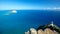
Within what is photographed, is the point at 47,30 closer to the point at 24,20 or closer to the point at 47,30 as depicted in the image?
the point at 47,30

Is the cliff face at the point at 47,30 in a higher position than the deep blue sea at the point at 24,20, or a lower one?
lower

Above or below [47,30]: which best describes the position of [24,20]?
above

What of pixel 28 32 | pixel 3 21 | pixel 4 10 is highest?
pixel 4 10

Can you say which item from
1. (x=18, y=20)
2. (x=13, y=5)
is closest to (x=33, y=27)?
(x=18, y=20)

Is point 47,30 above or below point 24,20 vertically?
below

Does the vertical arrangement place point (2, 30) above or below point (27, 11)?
below

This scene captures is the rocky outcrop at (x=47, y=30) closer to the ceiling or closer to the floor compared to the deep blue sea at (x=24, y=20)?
closer to the floor

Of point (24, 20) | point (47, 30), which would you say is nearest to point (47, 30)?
point (47, 30)

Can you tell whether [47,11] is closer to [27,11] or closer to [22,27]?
[27,11]
